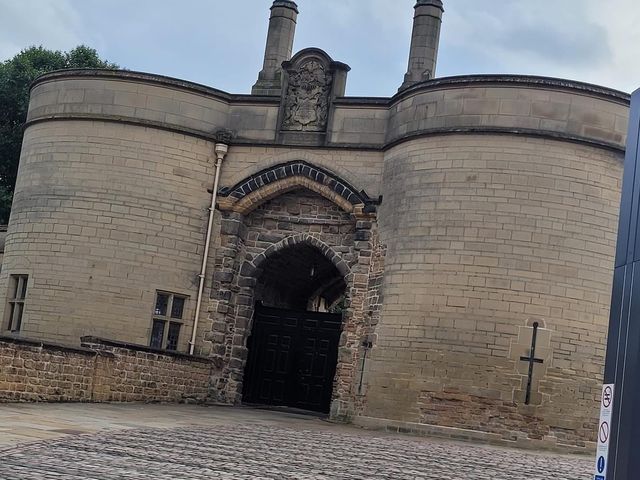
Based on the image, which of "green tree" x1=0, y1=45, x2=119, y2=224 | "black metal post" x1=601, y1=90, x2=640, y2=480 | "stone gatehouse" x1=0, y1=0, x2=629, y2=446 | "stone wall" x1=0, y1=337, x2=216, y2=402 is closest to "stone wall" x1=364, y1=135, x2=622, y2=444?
"stone gatehouse" x1=0, y1=0, x2=629, y2=446

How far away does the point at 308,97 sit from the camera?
19.5m

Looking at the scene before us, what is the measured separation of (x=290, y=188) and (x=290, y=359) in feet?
11.9

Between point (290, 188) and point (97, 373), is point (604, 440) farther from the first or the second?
point (290, 188)

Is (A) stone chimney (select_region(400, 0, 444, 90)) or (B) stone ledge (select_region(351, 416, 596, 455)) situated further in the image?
(A) stone chimney (select_region(400, 0, 444, 90))

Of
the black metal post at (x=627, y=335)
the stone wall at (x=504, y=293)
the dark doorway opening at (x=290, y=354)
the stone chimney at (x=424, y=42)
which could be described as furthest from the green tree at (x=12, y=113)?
the black metal post at (x=627, y=335)

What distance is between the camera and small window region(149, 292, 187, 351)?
1889 cm

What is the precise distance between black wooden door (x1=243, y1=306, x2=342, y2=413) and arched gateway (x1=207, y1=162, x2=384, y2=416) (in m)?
0.02

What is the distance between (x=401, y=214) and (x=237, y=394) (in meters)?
5.10

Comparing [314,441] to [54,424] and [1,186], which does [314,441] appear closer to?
[54,424]

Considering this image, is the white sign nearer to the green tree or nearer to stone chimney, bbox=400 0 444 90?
stone chimney, bbox=400 0 444 90

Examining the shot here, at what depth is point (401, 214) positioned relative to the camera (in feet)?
57.5

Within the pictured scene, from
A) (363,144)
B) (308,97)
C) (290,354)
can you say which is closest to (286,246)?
(290,354)

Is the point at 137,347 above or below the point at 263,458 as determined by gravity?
above

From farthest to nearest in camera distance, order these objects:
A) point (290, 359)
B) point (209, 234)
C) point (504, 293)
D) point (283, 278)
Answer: point (283, 278), point (290, 359), point (209, 234), point (504, 293)
